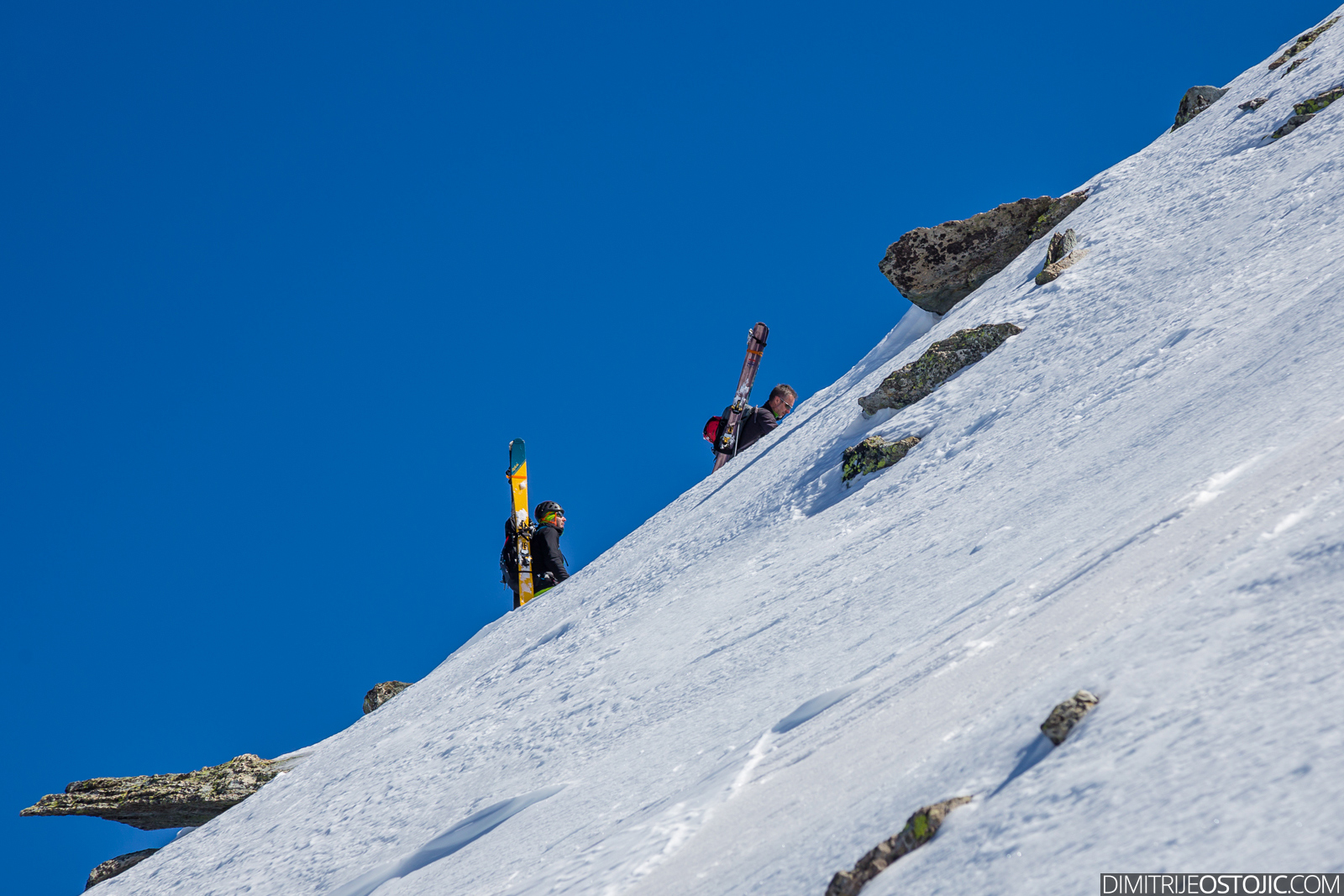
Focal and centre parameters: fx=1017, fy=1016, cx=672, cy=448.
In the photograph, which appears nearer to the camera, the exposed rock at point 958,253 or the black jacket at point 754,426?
the exposed rock at point 958,253

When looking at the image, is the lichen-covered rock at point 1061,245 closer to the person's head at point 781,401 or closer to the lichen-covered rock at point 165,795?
the person's head at point 781,401

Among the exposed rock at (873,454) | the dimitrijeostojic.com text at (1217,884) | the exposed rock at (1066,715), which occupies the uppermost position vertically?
the exposed rock at (873,454)

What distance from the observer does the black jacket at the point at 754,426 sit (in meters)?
15.6

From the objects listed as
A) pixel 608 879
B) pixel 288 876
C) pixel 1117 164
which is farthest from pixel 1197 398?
pixel 1117 164

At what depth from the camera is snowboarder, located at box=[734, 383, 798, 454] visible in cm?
1566

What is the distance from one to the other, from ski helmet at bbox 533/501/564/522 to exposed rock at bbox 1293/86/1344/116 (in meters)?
10.9

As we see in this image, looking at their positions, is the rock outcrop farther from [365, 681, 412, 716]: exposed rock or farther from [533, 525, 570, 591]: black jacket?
[365, 681, 412, 716]: exposed rock

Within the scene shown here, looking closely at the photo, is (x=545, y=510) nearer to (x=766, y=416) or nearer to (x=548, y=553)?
(x=548, y=553)

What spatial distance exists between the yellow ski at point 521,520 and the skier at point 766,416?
141 inches

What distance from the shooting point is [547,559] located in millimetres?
15344

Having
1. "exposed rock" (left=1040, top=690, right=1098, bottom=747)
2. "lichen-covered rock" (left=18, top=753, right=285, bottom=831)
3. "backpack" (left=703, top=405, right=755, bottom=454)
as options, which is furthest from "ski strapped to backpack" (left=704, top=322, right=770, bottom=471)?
"exposed rock" (left=1040, top=690, right=1098, bottom=747)

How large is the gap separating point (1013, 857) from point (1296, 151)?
9470 mm

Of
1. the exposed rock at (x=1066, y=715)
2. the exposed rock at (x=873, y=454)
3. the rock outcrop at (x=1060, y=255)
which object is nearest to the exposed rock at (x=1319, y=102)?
the rock outcrop at (x=1060, y=255)

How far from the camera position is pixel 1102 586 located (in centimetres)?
384
